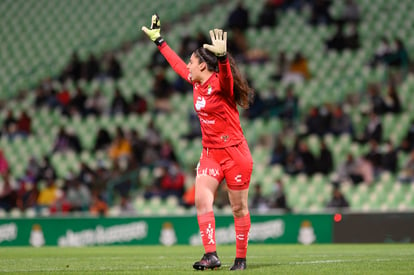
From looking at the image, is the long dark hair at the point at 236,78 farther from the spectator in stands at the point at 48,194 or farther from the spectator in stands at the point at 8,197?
the spectator in stands at the point at 8,197

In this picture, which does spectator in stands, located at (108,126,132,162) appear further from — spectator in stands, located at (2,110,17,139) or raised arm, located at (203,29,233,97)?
raised arm, located at (203,29,233,97)

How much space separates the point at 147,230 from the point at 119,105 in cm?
594

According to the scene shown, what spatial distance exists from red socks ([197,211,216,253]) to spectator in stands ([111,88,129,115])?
583 inches

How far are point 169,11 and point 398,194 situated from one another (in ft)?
38.2

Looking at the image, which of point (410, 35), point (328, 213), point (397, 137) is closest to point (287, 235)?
point (328, 213)

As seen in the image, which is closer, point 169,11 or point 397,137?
point 397,137

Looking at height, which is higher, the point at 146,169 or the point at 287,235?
the point at 146,169

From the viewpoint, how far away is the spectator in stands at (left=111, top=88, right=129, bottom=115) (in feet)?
74.8

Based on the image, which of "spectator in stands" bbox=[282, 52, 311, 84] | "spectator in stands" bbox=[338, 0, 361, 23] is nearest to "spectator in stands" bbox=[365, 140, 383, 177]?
"spectator in stands" bbox=[282, 52, 311, 84]

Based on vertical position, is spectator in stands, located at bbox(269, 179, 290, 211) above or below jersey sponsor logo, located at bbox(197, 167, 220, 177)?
below

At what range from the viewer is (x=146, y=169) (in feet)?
66.9

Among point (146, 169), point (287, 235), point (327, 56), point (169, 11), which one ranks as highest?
point (169, 11)

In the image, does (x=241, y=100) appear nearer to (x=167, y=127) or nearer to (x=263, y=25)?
(x=167, y=127)

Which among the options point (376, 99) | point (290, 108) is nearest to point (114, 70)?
point (290, 108)
